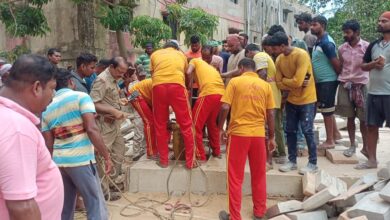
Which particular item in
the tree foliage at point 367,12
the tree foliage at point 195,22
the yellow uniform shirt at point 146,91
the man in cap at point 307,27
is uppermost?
the tree foliage at point 367,12

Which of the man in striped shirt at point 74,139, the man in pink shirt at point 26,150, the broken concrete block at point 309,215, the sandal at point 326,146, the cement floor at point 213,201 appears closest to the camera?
the man in pink shirt at point 26,150

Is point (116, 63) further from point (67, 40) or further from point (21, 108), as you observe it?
point (67, 40)

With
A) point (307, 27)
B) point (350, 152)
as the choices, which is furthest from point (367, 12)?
point (350, 152)

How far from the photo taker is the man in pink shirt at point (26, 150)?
5.34 ft

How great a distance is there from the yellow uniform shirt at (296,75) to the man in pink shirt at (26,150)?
12.2ft

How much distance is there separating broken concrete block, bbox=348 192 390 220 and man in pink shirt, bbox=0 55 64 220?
300cm

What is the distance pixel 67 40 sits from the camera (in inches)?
446

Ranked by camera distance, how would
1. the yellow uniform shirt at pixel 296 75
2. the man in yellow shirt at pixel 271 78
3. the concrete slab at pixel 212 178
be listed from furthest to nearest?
the concrete slab at pixel 212 178
the man in yellow shirt at pixel 271 78
the yellow uniform shirt at pixel 296 75

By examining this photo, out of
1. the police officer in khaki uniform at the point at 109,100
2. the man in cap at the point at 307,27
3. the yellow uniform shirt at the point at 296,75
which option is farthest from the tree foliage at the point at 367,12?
the police officer in khaki uniform at the point at 109,100

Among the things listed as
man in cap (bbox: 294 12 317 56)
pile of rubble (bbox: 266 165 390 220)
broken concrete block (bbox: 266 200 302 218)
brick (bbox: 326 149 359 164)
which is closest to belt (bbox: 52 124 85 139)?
pile of rubble (bbox: 266 165 390 220)

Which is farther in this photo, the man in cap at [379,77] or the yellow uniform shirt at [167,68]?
the yellow uniform shirt at [167,68]

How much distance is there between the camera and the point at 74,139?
3.67 m

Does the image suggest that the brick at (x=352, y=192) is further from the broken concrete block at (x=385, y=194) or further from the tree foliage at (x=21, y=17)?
the tree foliage at (x=21, y=17)

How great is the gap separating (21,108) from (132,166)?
4200 mm
